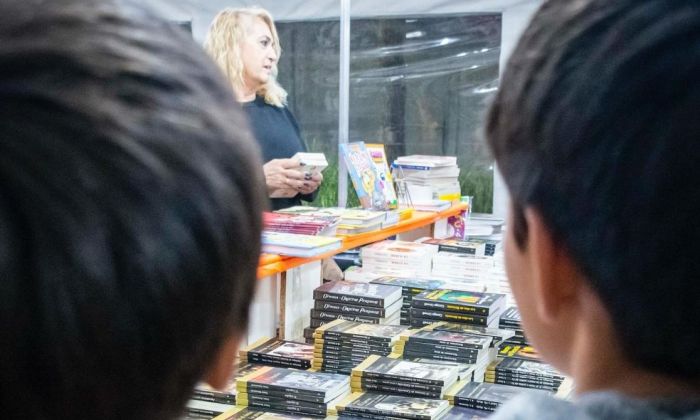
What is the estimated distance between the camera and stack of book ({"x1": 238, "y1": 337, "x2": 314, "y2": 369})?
2387 mm

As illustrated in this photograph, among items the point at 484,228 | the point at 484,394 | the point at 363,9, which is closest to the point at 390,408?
the point at 484,394

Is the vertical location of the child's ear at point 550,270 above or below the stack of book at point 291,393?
above

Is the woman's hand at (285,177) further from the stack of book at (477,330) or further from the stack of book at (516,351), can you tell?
the stack of book at (516,351)

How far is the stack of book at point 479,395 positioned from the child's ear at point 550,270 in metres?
1.46

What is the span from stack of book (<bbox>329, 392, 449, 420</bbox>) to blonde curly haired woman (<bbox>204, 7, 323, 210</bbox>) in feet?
4.85

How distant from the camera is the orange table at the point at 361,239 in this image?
8.10 feet

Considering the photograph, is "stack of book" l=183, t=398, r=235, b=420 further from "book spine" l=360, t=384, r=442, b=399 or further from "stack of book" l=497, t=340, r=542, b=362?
"stack of book" l=497, t=340, r=542, b=362

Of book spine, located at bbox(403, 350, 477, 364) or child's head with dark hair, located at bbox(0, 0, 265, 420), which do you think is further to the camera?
book spine, located at bbox(403, 350, 477, 364)

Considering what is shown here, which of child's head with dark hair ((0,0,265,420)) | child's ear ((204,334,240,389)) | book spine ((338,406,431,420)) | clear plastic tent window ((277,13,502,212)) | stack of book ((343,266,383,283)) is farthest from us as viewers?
clear plastic tent window ((277,13,502,212))

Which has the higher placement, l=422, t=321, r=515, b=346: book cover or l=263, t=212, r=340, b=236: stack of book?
l=263, t=212, r=340, b=236: stack of book

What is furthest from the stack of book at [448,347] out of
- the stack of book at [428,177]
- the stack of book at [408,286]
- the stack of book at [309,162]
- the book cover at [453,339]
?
the stack of book at [428,177]

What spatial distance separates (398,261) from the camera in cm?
321

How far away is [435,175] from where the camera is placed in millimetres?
4074

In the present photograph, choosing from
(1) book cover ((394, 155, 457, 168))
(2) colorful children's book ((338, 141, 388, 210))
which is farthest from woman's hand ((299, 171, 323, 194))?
(1) book cover ((394, 155, 457, 168))
